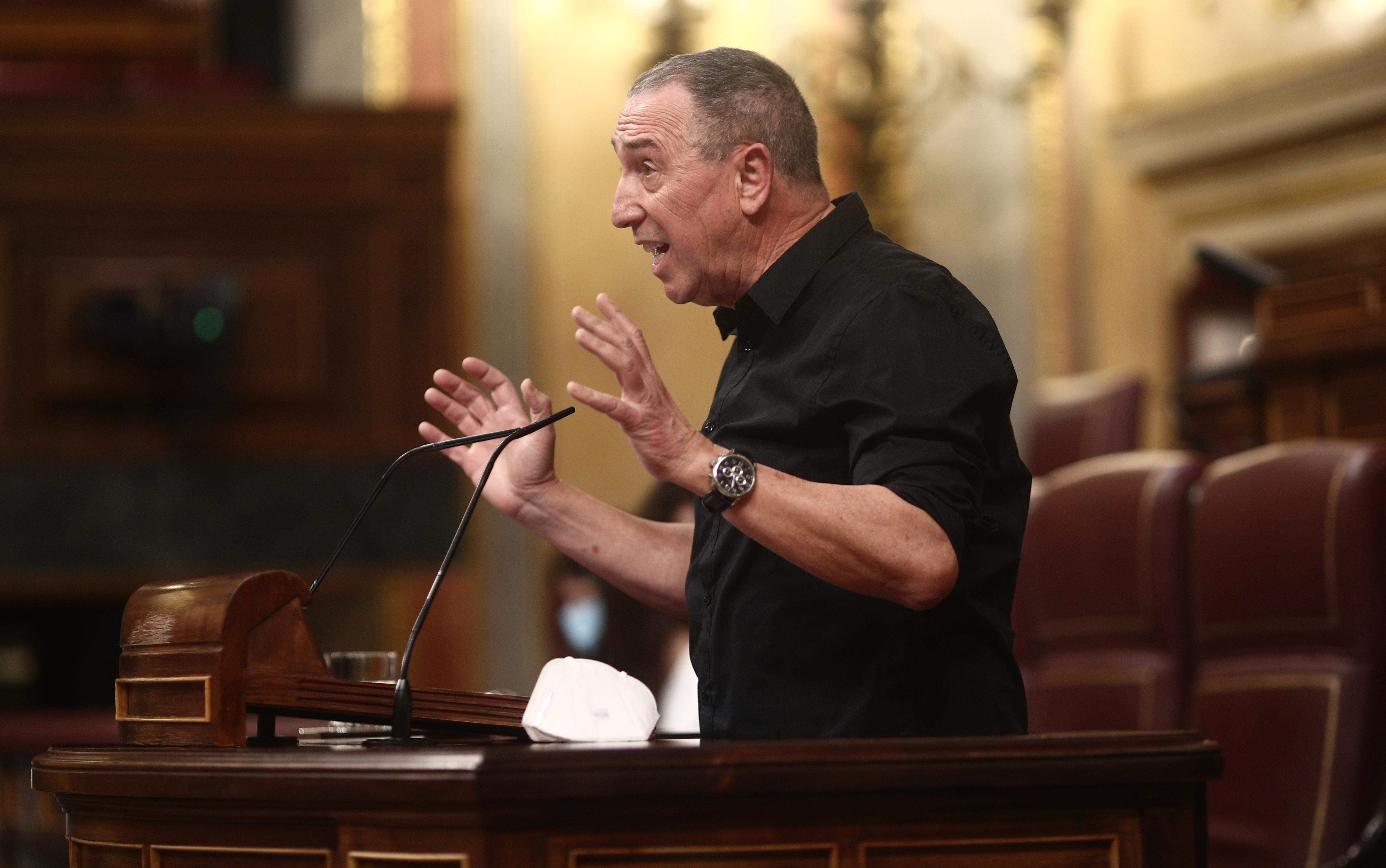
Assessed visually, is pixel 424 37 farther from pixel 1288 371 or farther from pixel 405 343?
pixel 1288 371

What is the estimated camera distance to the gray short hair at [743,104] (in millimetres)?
1466

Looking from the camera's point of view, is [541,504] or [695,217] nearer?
[695,217]

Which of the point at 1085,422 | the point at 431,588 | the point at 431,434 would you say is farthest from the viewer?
the point at 1085,422

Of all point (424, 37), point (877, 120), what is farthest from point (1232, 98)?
point (424, 37)

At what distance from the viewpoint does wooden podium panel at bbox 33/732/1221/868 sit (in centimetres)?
102

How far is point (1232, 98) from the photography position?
549 centimetres

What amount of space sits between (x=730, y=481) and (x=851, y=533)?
101mm

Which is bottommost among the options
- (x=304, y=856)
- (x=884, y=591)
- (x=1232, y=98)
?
(x=304, y=856)

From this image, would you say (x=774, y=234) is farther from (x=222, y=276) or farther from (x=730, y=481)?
(x=222, y=276)

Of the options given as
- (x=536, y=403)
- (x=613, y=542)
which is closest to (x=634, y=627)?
(x=613, y=542)

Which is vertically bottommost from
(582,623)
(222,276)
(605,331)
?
(582,623)

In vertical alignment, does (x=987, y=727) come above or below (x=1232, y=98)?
below

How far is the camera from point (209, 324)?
5.12 meters

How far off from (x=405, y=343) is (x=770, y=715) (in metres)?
4.15
